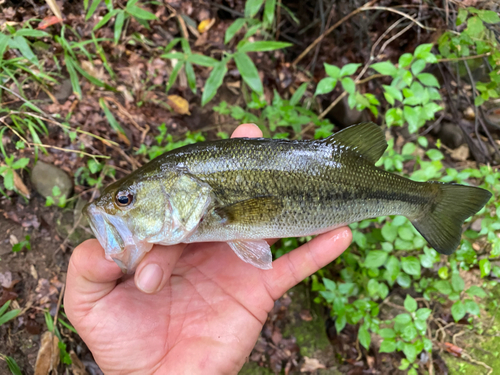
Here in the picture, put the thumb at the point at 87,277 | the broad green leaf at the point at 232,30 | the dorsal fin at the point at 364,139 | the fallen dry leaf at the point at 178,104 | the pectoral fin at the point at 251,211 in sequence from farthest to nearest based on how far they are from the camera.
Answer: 1. the fallen dry leaf at the point at 178,104
2. the broad green leaf at the point at 232,30
3. the dorsal fin at the point at 364,139
4. the pectoral fin at the point at 251,211
5. the thumb at the point at 87,277

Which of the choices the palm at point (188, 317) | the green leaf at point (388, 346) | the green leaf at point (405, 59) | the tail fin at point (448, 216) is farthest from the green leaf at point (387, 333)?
the green leaf at point (405, 59)

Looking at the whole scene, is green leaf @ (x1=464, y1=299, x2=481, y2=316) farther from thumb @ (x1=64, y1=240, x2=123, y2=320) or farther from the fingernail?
thumb @ (x1=64, y1=240, x2=123, y2=320)

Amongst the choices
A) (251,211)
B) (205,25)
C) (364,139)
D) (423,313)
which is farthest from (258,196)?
(205,25)

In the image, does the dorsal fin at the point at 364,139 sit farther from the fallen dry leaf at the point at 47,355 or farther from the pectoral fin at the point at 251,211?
the fallen dry leaf at the point at 47,355

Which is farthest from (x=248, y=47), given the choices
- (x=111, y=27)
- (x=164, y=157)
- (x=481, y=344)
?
(x=481, y=344)

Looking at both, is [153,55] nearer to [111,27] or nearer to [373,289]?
[111,27]

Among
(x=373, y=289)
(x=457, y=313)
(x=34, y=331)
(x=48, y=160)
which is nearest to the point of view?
(x=457, y=313)
